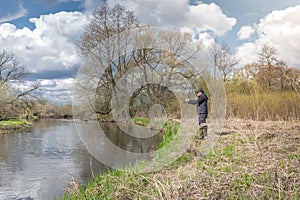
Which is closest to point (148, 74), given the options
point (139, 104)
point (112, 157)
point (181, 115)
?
point (139, 104)

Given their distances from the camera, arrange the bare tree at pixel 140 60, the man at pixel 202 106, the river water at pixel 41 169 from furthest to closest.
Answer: the man at pixel 202 106 < the bare tree at pixel 140 60 < the river water at pixel 41 169

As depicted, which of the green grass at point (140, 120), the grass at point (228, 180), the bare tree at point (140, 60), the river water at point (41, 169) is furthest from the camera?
the green grass at point (140, 120)

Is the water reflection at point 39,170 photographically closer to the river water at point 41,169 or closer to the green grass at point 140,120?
the river water at point 41,169

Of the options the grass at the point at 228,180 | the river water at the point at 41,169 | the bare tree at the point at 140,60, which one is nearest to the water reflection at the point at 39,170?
the river water at the point at 41,169

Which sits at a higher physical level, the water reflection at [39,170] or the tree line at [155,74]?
the tree line at [155,74]

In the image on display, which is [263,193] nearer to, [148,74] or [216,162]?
[216,162]

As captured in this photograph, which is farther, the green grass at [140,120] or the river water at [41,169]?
the green grass at [140,120]

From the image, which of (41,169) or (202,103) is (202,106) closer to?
(202,103)

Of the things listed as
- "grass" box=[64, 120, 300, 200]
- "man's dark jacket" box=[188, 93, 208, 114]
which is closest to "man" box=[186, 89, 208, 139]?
"man's dark jacket" box=[188, 93, 208, 114]

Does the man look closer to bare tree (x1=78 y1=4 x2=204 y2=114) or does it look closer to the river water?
bare tree (x1=78 y1=4 x2=204 y2=114)

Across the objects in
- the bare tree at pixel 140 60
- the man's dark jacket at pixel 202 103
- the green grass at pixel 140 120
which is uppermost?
the bare tree at pixel 140 60

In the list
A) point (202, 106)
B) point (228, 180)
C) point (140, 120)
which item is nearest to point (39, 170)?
point (140, 120)

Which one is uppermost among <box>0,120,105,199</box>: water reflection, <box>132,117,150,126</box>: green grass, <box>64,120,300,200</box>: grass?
<box>132,117,150,126</box>: green grass

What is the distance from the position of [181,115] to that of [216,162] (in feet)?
20.5
